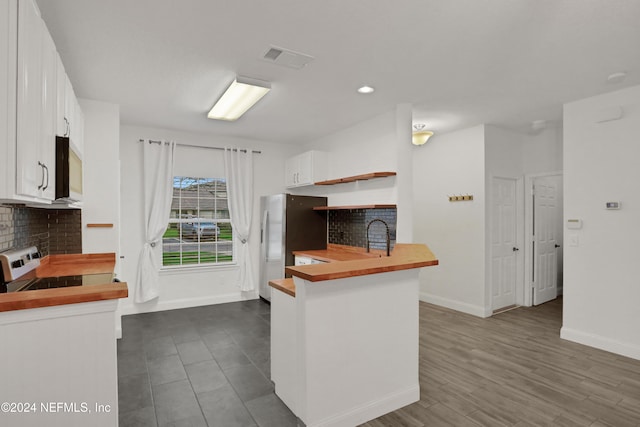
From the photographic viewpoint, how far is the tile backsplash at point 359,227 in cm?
423

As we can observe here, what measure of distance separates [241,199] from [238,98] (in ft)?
7.22

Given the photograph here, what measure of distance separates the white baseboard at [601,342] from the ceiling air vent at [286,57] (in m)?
4.02

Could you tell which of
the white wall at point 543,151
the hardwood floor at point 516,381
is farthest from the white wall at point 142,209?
the white wall at point 543,151

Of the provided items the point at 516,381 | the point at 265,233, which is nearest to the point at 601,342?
the point at 516,381

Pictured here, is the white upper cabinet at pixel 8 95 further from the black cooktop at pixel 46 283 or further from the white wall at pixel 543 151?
the white wall at pixel 543 151

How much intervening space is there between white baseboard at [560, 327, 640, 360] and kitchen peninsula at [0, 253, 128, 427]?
4372 millimetres

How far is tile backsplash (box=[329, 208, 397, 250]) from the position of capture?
4.23m

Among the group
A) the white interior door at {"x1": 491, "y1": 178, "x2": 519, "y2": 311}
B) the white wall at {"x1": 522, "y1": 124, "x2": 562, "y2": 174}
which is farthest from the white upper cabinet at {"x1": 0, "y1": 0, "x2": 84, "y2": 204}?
the white wall at {"x1": 522, "y1": 124, "x2": 562, "y2": 174}

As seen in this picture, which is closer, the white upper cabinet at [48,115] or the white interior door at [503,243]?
the white upper cabinet at [48,115]

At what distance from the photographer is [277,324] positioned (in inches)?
96.0

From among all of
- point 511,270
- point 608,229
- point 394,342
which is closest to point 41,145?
point 394,342

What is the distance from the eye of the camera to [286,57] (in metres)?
2.66

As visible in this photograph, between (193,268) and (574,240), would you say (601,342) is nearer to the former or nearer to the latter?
(574,240)

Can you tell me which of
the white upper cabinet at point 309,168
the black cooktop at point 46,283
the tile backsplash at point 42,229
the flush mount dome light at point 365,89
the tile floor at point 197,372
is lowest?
the tile floor at point 197,372
